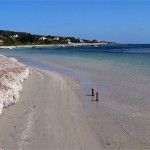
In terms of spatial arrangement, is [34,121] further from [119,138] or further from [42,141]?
[119,138]

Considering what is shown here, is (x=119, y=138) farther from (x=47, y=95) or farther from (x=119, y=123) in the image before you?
(x=47, y=95)

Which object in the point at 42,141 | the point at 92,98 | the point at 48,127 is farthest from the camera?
the point at 92,98

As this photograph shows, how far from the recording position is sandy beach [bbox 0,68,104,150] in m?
13.0

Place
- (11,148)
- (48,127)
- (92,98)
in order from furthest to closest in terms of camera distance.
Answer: (92,98), (48,127), (11,148)

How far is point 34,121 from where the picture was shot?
1598 centimetres

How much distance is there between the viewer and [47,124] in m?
15.6

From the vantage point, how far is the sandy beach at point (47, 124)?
13.0 meters

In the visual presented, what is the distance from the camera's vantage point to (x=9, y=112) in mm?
17375

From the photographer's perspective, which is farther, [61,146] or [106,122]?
[106,122]

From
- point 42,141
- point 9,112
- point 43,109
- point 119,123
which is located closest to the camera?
point 42,141

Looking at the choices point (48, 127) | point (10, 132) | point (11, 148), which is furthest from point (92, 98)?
point (11, 148)

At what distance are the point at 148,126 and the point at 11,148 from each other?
20.1 feet

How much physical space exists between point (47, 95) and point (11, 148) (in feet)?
35.6

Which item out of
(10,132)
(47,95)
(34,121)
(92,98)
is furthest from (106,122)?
(47,95)
